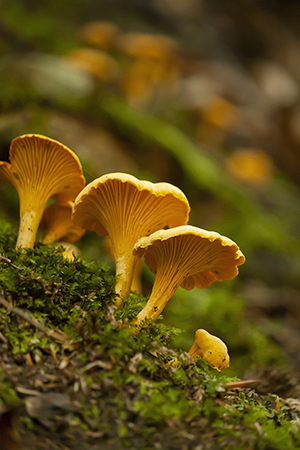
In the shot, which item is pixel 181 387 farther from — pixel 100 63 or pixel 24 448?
pixel 100 63

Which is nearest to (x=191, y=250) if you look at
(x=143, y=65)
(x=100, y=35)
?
(x=143, y=65)

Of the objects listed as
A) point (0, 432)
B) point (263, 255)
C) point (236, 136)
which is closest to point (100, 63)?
point (263, 255)

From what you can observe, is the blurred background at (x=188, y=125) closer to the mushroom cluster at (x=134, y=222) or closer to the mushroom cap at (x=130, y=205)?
the mushroom cluster at (x=134, y=222)

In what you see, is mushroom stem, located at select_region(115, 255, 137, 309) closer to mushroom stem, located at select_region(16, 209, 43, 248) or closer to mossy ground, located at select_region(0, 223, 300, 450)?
mossy ground, located at select_region(0, 223, 300, 450)

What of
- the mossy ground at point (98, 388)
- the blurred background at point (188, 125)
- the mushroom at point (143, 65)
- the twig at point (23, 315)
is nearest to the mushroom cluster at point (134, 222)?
the mossy ground at point (98, 388)

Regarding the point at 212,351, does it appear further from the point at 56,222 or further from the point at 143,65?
the point at 143,65

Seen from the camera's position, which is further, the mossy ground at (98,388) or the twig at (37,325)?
the twig at (37,325)
